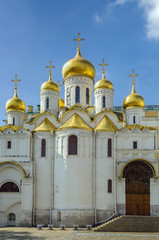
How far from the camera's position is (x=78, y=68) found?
98.3ft

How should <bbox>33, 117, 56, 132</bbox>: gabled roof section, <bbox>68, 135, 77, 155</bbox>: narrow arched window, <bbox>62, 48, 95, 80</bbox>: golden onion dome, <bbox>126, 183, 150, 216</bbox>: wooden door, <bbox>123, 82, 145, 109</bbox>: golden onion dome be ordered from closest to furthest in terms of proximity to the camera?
1. <bbox>126, 183, 150, 216</bbox>: wooden door
2. <bbox>68, 135, 77, 155</bbox>: narrow arched window
3. <bbox>33, 117, 56, 132</bbox>: gabled roof section
4. <bbox>123, 82, 145, 109</bbox>: golden onion dome
5. <bbox>62, 48, 95, 80</bbox>: golden onion dome

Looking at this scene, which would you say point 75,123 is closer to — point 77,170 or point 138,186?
point 77,170

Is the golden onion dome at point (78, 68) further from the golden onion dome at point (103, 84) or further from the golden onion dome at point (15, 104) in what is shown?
the golden onion dome at point (15, 104)

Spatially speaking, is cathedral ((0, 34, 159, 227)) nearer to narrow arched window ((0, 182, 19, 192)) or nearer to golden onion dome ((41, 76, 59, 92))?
narrow arched window ((0, 182, 19, 192))

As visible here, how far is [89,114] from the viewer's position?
29438 mm

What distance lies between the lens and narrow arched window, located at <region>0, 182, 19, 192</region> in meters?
25.9

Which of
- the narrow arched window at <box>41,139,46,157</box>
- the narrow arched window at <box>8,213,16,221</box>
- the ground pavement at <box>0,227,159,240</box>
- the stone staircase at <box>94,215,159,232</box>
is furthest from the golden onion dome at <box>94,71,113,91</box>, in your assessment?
the narrow arched window at <box>8,213,16,221</box>

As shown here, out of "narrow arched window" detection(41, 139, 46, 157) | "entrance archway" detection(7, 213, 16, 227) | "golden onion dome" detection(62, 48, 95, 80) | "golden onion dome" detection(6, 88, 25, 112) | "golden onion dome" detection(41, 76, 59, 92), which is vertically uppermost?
"golden onion dome" detection(62, 48, 95, 80)

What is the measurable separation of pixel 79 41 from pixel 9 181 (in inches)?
565

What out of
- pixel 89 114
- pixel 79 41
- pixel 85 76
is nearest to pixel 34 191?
pixel 89 114

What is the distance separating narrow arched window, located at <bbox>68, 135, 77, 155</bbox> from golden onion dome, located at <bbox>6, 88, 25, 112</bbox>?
651 centimetres

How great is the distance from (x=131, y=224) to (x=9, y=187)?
9.85m

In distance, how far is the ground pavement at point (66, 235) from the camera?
63.2 ft

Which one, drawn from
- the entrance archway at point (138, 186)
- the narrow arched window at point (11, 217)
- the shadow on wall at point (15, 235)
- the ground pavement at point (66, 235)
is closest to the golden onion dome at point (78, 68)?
the entrance archway at point (138, 186)
